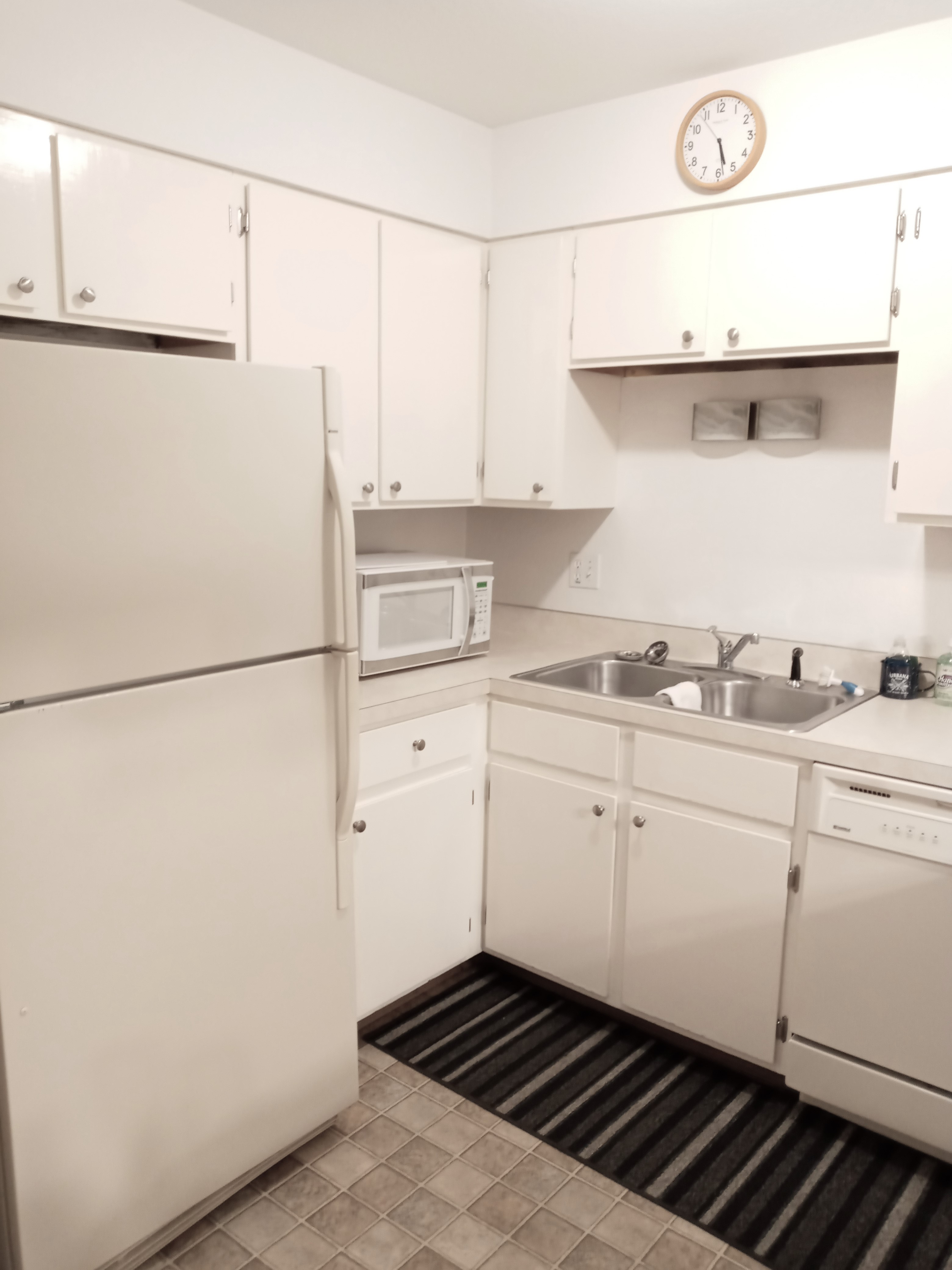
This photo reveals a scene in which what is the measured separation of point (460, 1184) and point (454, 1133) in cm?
16

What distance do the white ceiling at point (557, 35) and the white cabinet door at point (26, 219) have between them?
531 mm

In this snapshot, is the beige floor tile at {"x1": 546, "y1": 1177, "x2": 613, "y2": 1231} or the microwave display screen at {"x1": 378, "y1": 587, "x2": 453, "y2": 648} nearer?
the beige floor tile at {"x1": 546, "y1": 1177, "x2": 613, "y2": 1231}

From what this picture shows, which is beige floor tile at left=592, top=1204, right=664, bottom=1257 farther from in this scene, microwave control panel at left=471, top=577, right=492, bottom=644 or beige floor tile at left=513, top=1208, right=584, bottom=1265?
microwave control panel at left=471, top=577, right=492, bottom=644

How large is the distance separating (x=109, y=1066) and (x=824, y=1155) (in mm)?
1547

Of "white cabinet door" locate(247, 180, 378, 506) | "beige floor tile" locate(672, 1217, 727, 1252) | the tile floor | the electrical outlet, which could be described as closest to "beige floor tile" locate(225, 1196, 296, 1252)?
the tile floor

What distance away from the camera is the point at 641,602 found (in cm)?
312

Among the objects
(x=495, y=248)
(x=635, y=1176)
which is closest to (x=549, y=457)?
(x=495, y=248)

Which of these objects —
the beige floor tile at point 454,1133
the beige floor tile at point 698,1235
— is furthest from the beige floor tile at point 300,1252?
the beige floor tile at point 698,1235

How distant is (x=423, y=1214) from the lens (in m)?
2.01

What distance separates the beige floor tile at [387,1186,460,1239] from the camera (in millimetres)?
1969

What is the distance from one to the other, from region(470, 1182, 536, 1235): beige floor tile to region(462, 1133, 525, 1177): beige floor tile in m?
0.05

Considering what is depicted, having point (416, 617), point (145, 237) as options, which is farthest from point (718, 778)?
point (145, 237)

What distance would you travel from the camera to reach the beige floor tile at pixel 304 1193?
2020mm

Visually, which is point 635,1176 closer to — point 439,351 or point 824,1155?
point 824,1155
